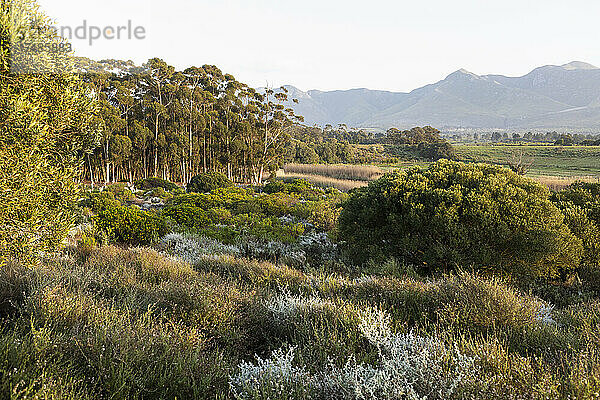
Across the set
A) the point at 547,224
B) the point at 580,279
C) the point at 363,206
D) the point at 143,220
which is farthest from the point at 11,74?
the point at 580,279

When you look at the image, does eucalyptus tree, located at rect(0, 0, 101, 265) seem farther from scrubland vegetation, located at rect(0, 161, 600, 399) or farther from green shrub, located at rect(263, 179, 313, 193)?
green shrub, located at rect(263, 179, 313, 193)

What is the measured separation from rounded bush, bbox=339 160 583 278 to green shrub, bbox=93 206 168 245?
471cm

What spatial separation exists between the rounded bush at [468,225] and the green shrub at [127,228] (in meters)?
4.71

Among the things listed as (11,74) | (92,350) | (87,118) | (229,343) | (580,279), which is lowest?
(580,279)

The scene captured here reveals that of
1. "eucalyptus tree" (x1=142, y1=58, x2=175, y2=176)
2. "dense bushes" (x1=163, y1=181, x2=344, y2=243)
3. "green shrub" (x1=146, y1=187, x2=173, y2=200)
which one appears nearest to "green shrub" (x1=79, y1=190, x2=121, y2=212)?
"dense bushes" (x1=163, y1=181, x2=344, y2=243)

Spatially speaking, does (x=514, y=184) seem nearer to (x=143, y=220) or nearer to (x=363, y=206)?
(x=363, y=206)

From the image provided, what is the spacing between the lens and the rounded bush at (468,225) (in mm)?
5598

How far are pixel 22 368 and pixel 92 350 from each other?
380mm

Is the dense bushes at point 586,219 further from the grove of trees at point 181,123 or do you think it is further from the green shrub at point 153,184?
the grove of trees at point 181,123

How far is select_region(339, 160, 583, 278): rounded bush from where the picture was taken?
560 centimetres

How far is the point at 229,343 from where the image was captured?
9.64ft

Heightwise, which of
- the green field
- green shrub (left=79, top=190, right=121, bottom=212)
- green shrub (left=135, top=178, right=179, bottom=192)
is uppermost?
the green field

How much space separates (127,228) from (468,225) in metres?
7.07

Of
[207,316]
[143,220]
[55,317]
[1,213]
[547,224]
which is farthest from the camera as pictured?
[143,220]
